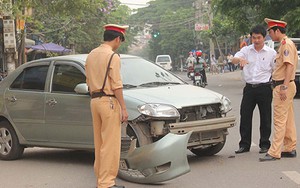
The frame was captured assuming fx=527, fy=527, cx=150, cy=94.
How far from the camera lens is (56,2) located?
818 inches

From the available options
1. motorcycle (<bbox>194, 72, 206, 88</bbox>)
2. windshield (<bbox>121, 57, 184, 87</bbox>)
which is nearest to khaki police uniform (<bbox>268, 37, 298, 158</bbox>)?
windshield (<bbox>121, 57, 184, 87</bbox>)

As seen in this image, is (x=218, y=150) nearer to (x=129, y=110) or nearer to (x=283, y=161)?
(x=283, y=161)

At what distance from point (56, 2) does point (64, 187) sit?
1567 cm

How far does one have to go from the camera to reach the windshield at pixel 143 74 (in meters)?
7.08

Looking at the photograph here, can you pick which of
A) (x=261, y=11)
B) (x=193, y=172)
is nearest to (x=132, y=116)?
(x=193, y=172)

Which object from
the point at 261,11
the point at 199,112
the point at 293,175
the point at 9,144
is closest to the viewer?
the point at 293,175

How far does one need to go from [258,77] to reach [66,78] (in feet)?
8.74


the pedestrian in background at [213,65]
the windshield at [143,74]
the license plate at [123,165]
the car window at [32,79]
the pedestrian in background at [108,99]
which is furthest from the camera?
the pedestrian in background at [213,65]

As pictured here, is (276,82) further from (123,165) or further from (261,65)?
(123,165)

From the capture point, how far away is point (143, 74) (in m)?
7.29

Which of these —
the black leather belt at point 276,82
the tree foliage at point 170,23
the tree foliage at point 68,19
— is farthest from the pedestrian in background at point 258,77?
the tree foliage at point 170,23

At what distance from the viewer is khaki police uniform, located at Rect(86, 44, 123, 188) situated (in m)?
5.36

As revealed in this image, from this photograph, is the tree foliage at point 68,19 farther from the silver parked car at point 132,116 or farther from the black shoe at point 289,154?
the black shoe at point 289,154

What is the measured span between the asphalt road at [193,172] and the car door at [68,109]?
0.46 meters
